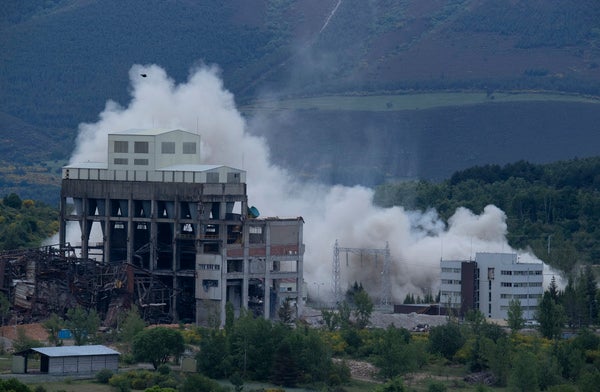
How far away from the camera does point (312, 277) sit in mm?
126062

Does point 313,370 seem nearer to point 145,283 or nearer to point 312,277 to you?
point 145,283

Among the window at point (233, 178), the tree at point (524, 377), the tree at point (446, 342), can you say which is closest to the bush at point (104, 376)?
the tree at point (524, 377)

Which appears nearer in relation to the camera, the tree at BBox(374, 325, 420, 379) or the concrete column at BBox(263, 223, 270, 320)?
the tree at BBox(374, 325, 420, 379)

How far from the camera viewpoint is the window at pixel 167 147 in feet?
353

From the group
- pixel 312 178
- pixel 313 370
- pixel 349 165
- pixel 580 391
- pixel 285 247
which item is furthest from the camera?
pixel 349 165

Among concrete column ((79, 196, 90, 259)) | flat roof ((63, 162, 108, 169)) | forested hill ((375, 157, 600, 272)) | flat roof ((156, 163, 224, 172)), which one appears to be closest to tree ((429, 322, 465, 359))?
flat roof ((156, 163, 224, 172))

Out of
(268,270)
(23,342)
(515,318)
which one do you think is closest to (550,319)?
(515,318)

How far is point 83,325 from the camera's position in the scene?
9269 centimetres

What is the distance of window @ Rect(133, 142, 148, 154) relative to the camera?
352 ft

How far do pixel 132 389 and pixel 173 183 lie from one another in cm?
2954

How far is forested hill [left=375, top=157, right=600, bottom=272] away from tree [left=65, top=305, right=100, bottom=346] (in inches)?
1650

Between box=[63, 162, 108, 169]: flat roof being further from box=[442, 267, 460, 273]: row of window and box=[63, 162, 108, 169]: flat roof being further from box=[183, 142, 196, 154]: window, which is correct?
box=[442, 267, 460, 273]: row of window

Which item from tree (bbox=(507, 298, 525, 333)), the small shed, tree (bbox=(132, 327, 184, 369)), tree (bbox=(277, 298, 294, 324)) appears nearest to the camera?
the small shed

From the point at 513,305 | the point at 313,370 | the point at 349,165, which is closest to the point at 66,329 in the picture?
the point at 313,370
